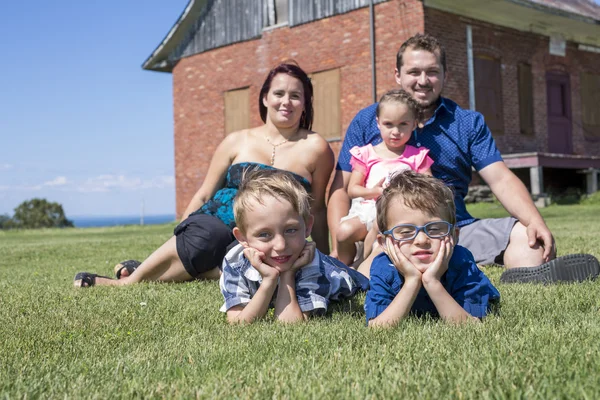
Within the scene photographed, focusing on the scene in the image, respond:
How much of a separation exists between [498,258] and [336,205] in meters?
1.23

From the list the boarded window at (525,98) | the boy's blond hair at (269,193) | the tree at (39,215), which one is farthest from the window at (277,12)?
the tree at (39,215)

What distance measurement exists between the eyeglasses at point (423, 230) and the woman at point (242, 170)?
6.39 feet

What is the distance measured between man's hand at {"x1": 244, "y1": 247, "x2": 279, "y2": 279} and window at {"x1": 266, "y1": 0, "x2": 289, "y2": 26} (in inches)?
688

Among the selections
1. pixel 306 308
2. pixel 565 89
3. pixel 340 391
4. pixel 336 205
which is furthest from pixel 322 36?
pixel 340 391

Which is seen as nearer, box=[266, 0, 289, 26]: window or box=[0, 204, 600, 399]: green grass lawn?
box=[0, 204, 600, 399]: green grass lawn

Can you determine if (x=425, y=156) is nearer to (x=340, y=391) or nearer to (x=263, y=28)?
(x=340, y=391)

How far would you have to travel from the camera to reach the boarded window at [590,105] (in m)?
20.6

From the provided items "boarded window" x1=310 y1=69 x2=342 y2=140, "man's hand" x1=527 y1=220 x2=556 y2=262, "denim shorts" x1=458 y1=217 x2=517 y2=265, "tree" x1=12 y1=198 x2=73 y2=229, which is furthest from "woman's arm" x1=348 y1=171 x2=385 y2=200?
"tree" x1=12 y1=198 x2=73 y2=229

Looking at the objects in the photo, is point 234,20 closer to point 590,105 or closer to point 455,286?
point 590,105

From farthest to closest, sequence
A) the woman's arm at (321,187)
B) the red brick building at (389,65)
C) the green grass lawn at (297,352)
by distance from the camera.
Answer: the red brick building at (389,65), the woman's arm at (321,187), the green grass lawn at (297,352)

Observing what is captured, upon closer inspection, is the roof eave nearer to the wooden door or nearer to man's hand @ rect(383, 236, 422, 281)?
the wooden door

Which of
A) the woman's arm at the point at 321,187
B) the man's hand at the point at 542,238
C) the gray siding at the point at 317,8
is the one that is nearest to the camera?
the man's hand at the point at 542,238

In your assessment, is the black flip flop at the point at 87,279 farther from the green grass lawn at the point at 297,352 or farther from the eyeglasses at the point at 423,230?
the eyeglasses at the point at 423,230

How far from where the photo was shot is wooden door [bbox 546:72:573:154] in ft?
64.9
